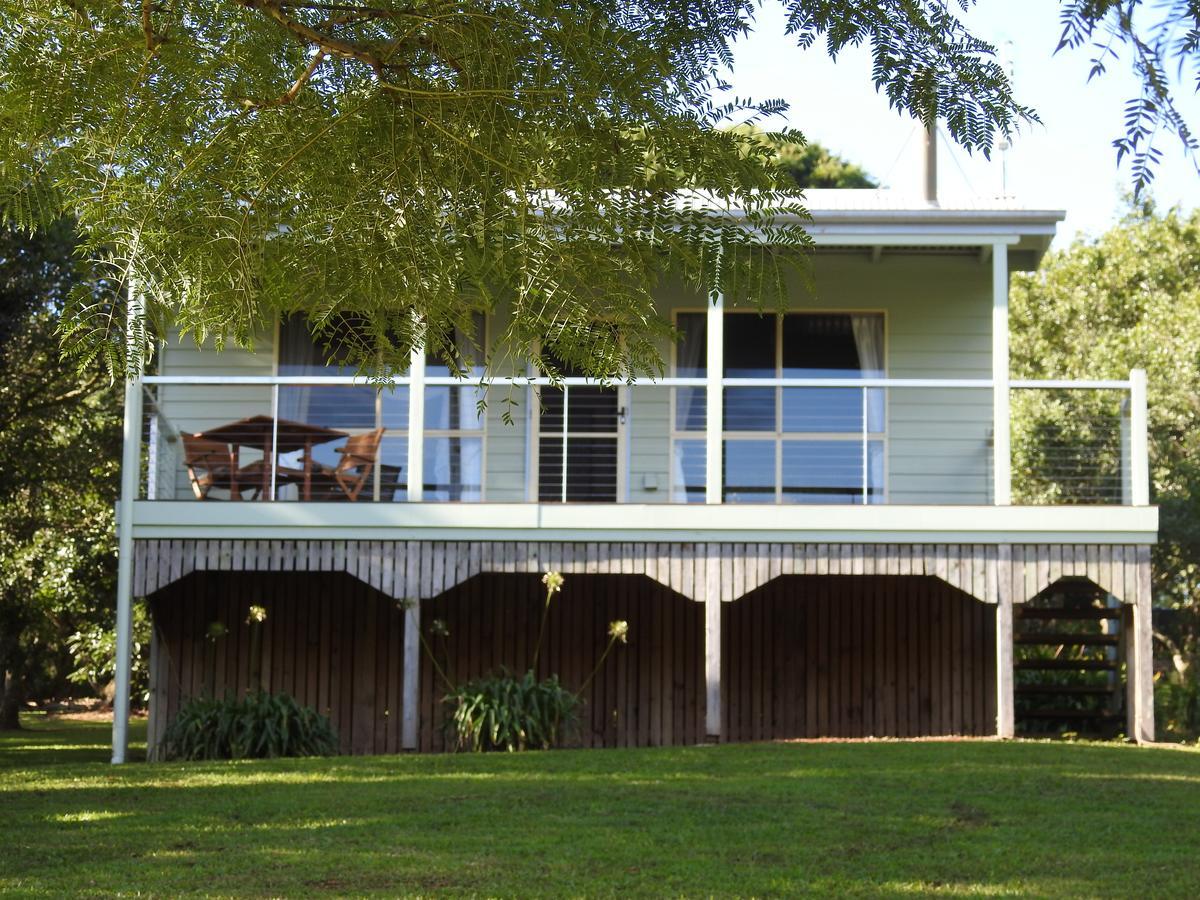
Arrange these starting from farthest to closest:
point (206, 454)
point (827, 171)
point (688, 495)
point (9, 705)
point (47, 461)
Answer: point (827, 171), point (9, 705), point (47, 461), point (688, 495), point (206, 454)

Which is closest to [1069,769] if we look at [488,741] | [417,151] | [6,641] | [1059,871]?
[1059,871]

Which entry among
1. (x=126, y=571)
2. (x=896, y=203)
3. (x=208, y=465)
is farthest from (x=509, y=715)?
(x=896, y=203)

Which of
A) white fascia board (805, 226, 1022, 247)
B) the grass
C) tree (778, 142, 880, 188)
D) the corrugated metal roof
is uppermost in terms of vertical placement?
tree (778, 142, 880, 188)

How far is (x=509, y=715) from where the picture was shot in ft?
39.8

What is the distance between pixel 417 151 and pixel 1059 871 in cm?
460

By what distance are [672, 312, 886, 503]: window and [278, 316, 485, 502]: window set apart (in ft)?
6.28

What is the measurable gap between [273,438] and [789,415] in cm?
A: 474

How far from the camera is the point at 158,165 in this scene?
4.78 metres

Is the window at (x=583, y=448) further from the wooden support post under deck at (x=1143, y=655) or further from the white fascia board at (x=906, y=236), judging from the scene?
the wooden support post under deck at (x=1143, y=655)

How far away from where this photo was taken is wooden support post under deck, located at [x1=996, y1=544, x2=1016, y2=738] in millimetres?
12680

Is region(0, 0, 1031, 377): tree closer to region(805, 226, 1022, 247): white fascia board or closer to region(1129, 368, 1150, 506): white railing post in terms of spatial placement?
region(805, 226, 1022, 247): white fascia board

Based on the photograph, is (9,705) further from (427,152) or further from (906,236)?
(427,152)

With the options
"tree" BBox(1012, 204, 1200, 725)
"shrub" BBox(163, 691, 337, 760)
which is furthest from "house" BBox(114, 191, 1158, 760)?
"tree" BBox(1012, 204, 1200, 725)

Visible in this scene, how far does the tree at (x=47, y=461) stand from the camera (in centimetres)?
1598
